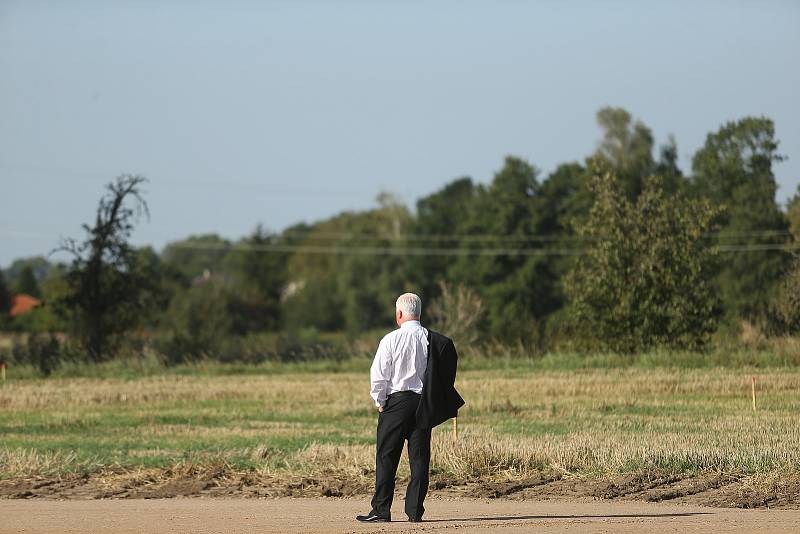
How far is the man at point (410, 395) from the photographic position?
12.4 meters

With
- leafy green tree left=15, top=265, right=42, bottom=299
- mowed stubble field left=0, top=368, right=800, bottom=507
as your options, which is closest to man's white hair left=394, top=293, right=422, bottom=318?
mowed stubble field left=0, top=368, right=800, bottom=507

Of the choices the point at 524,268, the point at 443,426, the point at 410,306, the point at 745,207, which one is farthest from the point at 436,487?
the point at 524,268

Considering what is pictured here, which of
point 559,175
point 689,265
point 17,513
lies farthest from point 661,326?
point 559,175

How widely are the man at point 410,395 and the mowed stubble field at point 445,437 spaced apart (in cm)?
278

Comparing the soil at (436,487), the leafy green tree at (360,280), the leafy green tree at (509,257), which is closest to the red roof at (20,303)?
the leafy green tree at (360,280)

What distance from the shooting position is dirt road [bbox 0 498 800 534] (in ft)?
40.2

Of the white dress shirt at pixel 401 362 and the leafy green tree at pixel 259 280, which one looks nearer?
the white dress shirt at pixel 401 362

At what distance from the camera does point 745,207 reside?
233ft

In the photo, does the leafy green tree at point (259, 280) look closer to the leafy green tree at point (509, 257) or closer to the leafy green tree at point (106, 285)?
the leafy green tree at point (509, 257)

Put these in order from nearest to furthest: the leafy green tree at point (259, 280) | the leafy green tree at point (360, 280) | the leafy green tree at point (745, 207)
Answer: the leafy green tree at point (745, 207) → the leafy green tree at point (360, 280) → the leafy green tree at point (259, 280)

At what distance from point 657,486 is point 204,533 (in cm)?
558

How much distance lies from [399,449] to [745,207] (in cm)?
6120

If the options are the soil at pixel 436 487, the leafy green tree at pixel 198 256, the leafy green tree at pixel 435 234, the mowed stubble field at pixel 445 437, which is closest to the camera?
the soil at pixel 436 487

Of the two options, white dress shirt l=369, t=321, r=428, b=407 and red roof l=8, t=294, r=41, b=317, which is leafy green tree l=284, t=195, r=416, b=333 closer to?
red roof l=8, t=294, r=41, b=317
